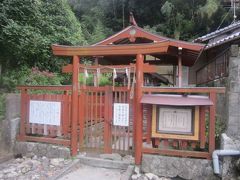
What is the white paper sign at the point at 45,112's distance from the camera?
726cm

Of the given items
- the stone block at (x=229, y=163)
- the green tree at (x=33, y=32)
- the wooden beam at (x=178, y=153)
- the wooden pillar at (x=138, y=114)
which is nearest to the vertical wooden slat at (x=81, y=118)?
the wooden pillar at (x=138, y=114)

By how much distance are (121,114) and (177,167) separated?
1899 mm

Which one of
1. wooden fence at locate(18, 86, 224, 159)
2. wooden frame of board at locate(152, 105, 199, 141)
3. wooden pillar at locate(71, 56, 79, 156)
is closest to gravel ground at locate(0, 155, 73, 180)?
wooden pillar at locate(71, 56, 79, 156)

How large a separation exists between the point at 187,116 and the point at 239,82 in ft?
5.00

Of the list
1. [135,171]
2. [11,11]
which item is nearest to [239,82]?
[135,171]

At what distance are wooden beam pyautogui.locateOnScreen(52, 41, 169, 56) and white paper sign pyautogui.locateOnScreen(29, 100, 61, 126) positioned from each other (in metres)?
1.52

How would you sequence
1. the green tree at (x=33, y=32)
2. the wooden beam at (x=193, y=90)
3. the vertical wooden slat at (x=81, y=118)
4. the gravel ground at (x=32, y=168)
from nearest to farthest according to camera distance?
the wooden beam at (x=193, y=90) → the gravel ground at (x=32, y=168) → the vertical wooden slat at (x=81, y=118) → the green tree at (x=33, y=32)

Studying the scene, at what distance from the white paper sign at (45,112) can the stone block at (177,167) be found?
108 inches

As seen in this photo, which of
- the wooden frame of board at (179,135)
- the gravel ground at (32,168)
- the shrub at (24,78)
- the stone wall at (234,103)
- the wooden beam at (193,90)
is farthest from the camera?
the shrub at (24,78)

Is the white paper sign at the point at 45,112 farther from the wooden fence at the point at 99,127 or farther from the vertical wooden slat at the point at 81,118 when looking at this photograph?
the vertical wooden slat at the point at 81,118

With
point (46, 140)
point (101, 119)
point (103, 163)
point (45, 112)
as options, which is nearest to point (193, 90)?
point (101, 119)

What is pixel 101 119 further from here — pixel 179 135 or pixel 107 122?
pixel 179 135

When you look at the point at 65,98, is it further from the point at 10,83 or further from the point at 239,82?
the point at 239,82

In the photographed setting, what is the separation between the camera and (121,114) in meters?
6.70
